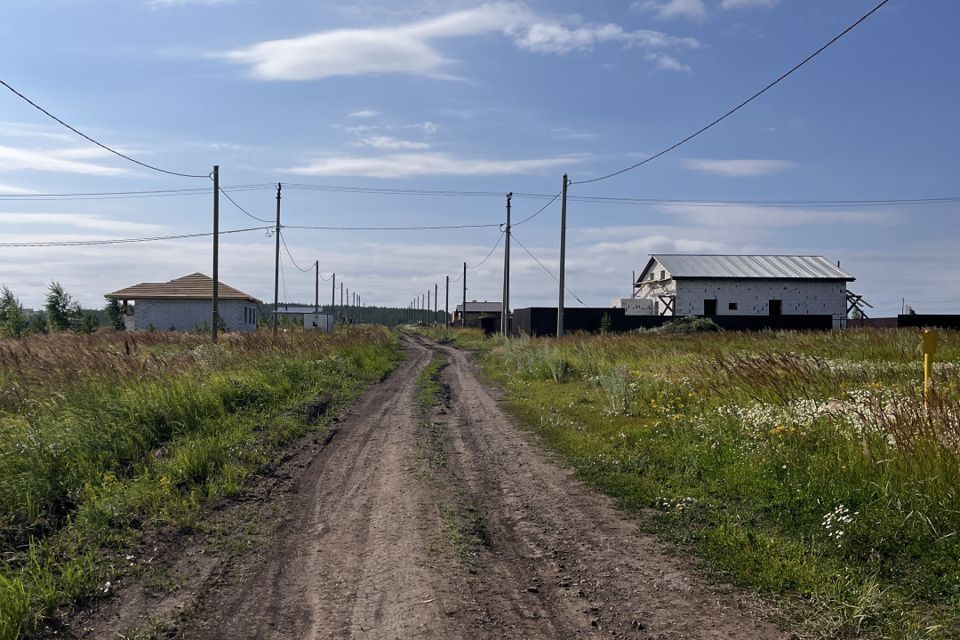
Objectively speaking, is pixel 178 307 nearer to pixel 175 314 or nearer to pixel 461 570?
pixel 175 314

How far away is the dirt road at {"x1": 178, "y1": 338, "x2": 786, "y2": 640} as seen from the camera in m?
4.21

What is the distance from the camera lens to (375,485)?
7688 mm

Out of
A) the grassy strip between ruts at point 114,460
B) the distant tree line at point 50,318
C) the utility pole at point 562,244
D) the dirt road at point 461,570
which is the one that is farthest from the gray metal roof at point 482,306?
the dirt road at point 461,570

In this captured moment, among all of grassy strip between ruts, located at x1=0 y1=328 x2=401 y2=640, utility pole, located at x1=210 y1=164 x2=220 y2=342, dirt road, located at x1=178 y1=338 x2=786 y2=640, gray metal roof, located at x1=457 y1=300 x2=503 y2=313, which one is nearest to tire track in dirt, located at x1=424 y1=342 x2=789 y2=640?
dirt road, located at x1=178 y1=338 x2=786 y2=640

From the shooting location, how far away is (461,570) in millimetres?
5090

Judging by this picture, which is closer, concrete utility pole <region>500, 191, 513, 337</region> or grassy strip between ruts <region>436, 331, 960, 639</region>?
grassy strip between ruts <region>436, 331, 960, 639</region>

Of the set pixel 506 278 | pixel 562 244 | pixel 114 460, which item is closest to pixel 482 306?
pixel 506 278

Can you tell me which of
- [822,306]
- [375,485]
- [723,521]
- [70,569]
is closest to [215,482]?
[375,485]

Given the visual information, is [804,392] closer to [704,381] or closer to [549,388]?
[704,381]

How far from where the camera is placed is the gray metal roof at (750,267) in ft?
171

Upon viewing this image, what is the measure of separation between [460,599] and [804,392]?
7202 millimetres

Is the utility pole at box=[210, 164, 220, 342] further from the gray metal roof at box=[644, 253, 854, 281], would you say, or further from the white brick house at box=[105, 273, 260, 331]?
the gray metal roof at box=[644, 253, 854, 281]

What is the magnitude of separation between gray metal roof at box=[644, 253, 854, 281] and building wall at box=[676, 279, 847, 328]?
48 cm

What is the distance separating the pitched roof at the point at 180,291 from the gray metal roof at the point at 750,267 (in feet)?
103
